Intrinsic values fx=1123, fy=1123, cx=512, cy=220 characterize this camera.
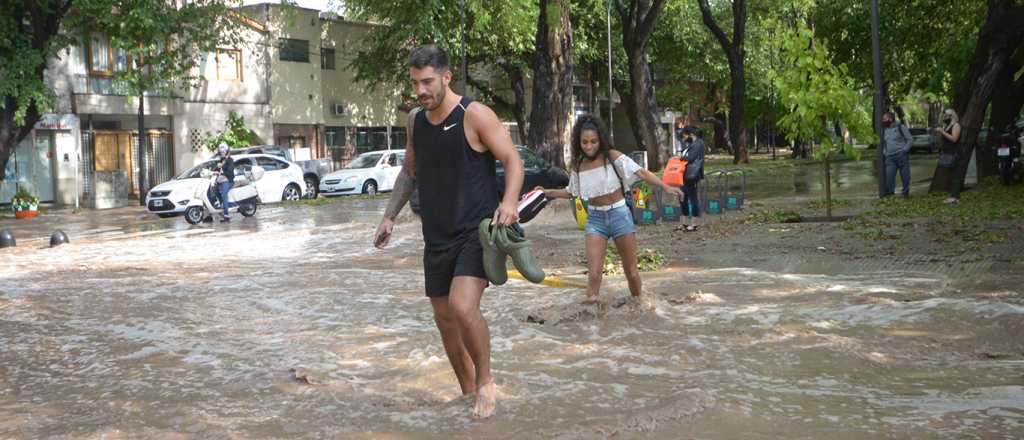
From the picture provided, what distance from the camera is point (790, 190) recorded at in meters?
26.7

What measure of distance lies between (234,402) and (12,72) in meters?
24.1

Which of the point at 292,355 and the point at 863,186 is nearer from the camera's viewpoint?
the point at 292,355

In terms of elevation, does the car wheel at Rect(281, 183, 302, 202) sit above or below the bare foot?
above

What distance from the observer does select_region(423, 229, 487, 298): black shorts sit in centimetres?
545

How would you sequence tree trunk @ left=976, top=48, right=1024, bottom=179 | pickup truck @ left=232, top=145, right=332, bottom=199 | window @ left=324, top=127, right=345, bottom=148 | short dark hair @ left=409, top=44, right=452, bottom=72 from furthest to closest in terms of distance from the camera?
1. window @ left=324, top=127, right=345, bottom=148
2. pickup truck @ left=232, top=145, right=332, bottom=199
3. tree trunk @ left=976, top=48, right=1024, bottom=179
4. short dark hair @ left=409, top=44, right=452, bottom=72

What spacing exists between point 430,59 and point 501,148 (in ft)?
1.80

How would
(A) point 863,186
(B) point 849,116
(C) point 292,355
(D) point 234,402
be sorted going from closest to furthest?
1. (D) point 234,402
2. (C) point 292,355
3. (B) point 849,116
4. (A) point 863,186

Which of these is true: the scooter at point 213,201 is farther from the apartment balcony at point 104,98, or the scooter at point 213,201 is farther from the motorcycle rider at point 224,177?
the apartment balcony at point 104,98

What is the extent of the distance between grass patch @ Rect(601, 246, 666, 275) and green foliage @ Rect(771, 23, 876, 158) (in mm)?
4521

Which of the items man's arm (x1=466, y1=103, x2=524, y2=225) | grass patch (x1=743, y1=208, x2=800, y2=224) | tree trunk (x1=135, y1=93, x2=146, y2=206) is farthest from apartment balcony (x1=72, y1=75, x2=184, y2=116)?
man's arm (x1=466, y1=103, x2=524, y2=225)

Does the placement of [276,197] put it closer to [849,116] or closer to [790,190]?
[790,190]

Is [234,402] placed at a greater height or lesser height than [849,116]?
lesser

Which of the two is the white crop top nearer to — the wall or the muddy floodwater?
the muddy floodwater

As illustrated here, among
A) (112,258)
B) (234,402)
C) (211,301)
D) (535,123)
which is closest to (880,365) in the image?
(234,402)
